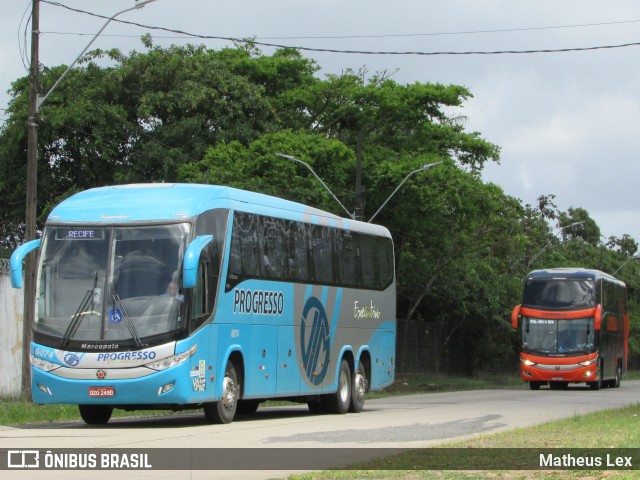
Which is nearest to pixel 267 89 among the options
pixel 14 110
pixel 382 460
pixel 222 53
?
pixel 222 53

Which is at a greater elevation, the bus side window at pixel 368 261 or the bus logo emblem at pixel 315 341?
the bus side window at pixel 368 261

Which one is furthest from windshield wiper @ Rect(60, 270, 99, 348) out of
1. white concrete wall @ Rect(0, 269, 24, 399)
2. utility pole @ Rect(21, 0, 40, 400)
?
white concrete wall @ Rect(0, 269, 24, 399)

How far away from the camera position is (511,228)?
52438 millimetres

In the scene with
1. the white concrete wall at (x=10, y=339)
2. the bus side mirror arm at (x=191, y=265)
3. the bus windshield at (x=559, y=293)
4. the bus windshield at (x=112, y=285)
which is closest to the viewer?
the bus side mirror arm at (x=191, y=265)

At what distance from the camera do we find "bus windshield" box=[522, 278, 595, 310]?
40.3 metres

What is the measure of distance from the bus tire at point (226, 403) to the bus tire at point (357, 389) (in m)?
5.08

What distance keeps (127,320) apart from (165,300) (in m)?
0.63

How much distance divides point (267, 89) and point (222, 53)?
2670 millimetres

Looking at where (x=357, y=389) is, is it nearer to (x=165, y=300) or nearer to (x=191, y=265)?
(x=165, y=300)

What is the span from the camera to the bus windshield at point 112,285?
17531 millimetres

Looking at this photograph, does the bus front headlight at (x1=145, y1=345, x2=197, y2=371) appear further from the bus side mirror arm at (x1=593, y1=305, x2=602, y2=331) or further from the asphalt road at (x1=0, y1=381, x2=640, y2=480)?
the bus side mirror arm at (x1=593, y1=305, x2=602, y2=331)

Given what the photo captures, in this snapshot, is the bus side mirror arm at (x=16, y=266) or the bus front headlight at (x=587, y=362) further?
the bus front headlight at (x=587, y=362)

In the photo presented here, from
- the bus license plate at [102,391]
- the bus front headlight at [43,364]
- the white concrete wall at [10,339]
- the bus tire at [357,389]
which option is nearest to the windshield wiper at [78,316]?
the bus front headlight at [43,364]

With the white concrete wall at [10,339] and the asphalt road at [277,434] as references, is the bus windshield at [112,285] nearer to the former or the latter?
the asphalt road at [277,434]
